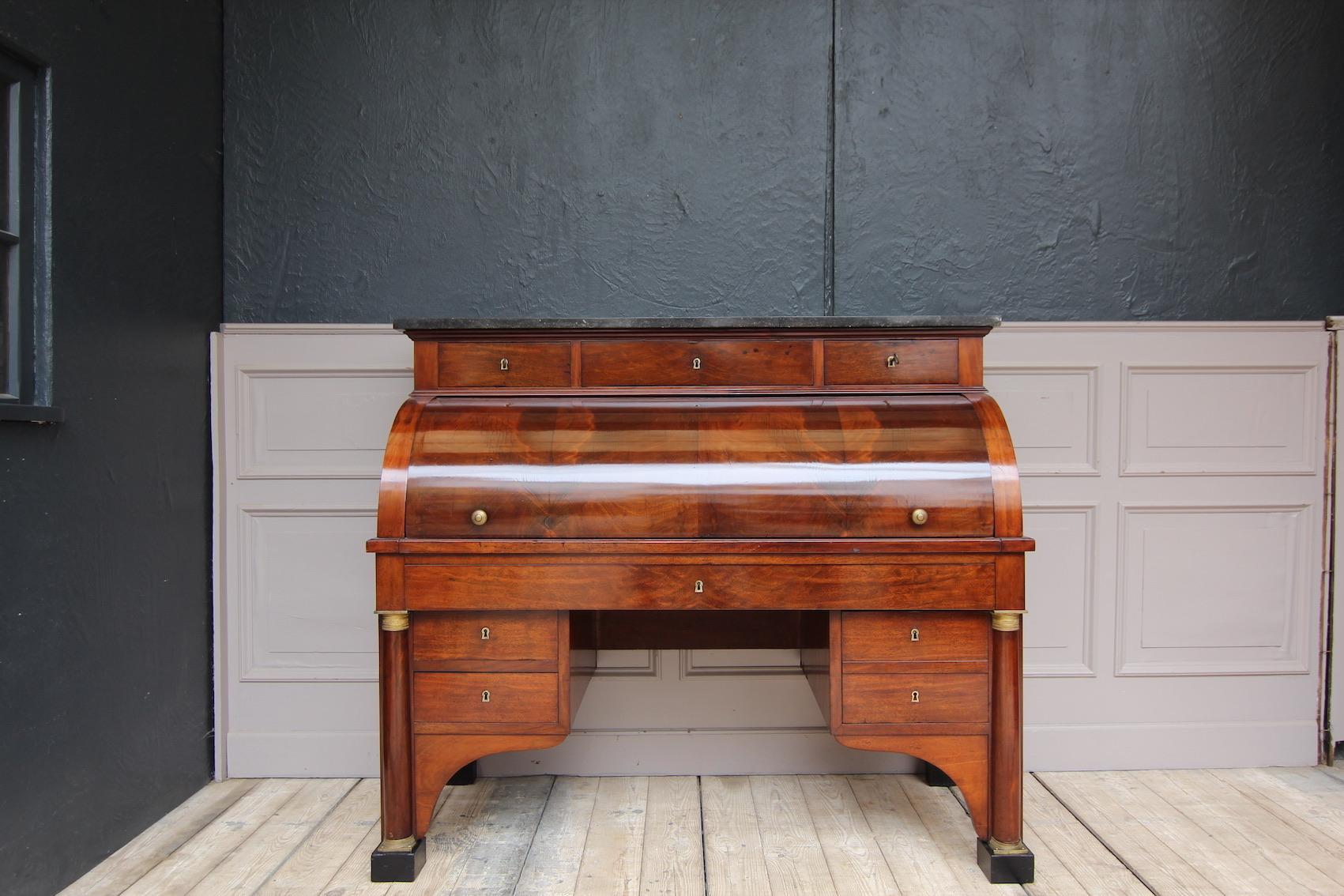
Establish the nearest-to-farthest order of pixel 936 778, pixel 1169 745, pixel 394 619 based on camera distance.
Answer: pixel 394 619 → pixel 936 778 → pixel 1169 745

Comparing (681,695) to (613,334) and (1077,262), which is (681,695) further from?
(1077,262)

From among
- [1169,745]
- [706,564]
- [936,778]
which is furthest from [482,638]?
[1169,745]

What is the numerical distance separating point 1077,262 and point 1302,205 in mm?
835

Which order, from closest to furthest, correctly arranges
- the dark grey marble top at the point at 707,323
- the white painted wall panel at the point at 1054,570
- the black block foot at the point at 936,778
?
the dark grey marble top at the point at 707,323 → the black block foot at the point at 936,778 → the white painted wall panel at the point at 1054,570

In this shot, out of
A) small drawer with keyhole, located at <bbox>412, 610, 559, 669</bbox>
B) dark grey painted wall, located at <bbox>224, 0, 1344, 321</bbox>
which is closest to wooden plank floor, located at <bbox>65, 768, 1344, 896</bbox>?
small drawer with keyhole, located at <bbox>412, 610, 559, 669</bbox>

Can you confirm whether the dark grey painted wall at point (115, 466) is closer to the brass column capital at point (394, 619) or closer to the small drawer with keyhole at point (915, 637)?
the brass column capital at point (394, 619)

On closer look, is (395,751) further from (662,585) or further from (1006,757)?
(1006,757)

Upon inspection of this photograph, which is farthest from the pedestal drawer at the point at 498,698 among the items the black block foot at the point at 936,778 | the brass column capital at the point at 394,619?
the black block foot at the point at 936,778

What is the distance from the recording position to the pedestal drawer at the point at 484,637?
6.17 ft

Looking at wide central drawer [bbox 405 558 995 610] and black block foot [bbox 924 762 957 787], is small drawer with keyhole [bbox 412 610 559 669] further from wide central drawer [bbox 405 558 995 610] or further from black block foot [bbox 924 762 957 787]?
black block foot [bbox 924 762 957 787]

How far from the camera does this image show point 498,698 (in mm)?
1881

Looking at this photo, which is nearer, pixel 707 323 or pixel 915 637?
pixel 915 637

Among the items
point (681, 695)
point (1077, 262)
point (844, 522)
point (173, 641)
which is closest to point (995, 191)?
point (1077, 262)

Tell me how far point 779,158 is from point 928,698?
1.85m
